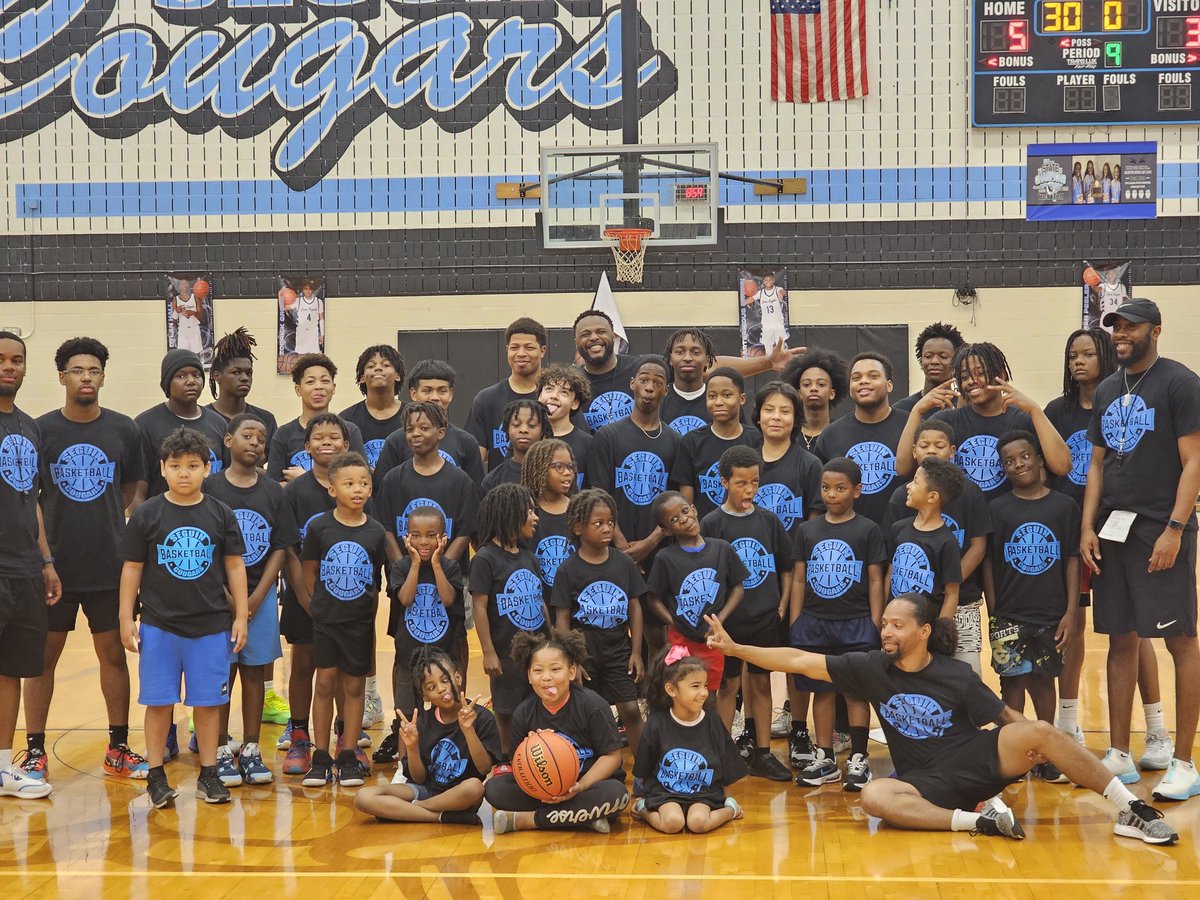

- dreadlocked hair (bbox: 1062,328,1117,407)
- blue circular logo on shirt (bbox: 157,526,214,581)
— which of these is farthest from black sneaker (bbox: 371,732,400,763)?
dreadlocked hair (bbox: 1062,328,1117,407)

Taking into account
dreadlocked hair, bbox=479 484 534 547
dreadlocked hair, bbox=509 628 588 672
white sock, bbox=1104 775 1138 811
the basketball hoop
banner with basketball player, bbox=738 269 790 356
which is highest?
the basketball hoop

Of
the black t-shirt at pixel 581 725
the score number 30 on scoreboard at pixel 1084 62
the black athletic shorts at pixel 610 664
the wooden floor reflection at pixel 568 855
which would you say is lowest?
the wooden floor reflection at pixel 568 855

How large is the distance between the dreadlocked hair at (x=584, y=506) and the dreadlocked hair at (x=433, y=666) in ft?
2.27

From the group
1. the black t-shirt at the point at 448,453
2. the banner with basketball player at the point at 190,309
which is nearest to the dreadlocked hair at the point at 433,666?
the black t-shirt at the point at 448,453

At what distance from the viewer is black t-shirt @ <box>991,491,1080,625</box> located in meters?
4.86

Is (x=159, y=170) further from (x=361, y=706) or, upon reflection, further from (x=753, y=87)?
(x=361, y=706)

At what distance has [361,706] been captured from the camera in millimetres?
4902

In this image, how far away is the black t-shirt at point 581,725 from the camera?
441 centimetres

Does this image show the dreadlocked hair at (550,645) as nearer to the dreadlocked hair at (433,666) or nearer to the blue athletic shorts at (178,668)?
the dreadlocked hair at (433,666)

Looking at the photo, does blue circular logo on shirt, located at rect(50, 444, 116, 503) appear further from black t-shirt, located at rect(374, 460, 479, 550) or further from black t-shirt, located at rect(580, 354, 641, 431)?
black t-shirt, located at rect(580, 354, 641, 431)

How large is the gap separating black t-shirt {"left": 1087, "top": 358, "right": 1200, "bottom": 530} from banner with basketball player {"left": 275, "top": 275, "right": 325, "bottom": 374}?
31.5 feet

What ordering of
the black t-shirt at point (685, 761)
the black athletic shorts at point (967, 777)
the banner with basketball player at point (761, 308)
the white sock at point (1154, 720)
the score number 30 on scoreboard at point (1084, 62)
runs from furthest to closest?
the banner with basketball player at point (761, 308) < the score number 30 on scoreboard at point (1084, 62) < the white sock at point (1154, 720) < the black t-shirt at point (685, 761) < the black athletic shorts at point (967, 777)

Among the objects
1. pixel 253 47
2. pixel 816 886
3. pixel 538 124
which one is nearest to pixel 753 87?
pixel 538 124

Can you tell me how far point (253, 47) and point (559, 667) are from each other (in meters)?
10.3
